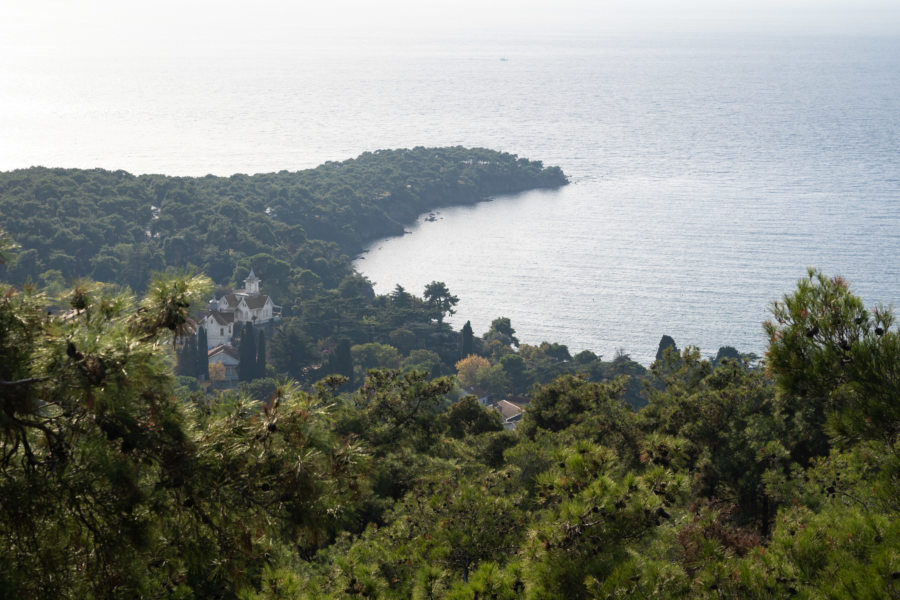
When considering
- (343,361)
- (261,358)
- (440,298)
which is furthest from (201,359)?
(440,298)

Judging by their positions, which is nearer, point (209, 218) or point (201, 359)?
point (201, 359)

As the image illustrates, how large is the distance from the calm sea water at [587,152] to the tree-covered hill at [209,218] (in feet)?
11.6

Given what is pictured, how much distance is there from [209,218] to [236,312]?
14.1 meters

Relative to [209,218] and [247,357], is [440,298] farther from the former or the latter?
[209,218]

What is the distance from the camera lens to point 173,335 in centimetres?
485

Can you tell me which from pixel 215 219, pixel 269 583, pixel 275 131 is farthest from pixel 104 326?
pixel 275 131

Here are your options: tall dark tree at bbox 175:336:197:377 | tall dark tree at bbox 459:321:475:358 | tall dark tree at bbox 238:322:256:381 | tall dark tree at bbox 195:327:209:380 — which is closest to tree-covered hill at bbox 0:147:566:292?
tall dark tree at bbox 175:336:197:377

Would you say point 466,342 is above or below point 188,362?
below

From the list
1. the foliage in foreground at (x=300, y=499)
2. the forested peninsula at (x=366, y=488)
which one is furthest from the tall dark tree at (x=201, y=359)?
the foliage in foreground at (x=300, y=499)

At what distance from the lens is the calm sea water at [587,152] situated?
53500mm

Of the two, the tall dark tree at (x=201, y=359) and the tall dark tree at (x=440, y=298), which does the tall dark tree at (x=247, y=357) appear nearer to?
the tall dark tree at (x=201, y=359)

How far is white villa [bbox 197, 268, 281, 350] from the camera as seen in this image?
4472cm

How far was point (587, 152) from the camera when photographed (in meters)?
99.4

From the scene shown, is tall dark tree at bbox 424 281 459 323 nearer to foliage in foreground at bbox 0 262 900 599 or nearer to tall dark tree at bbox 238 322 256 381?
tall dark tree at bbox 238 322 256 381
